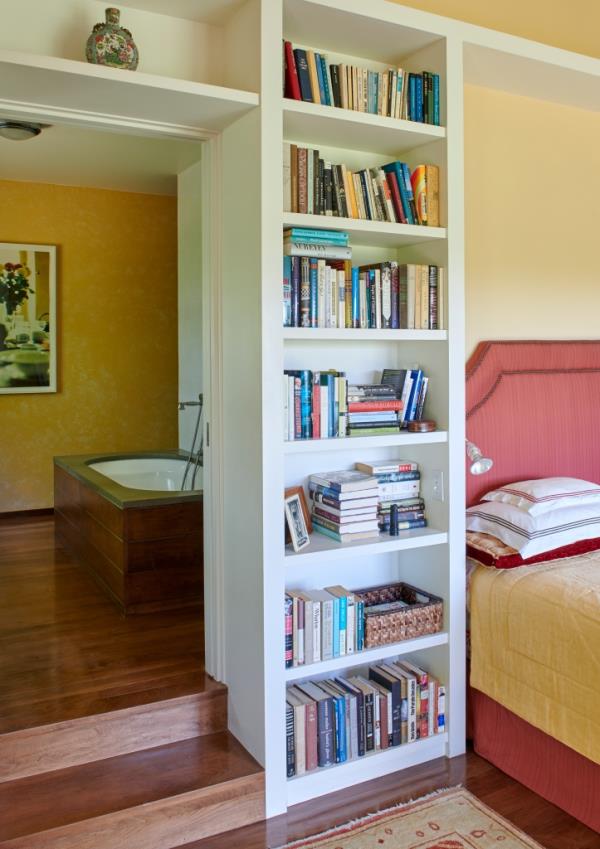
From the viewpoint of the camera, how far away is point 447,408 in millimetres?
2783

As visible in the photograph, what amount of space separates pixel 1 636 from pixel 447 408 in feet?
6.72

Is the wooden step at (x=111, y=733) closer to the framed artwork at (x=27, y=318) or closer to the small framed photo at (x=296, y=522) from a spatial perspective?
the small framed photo at (x=296, y=522)

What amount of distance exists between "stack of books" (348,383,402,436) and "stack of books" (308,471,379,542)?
175 millimetres

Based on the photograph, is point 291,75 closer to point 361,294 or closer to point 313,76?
point 313,76

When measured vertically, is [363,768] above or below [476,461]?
below

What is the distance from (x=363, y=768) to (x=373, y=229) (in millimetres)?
1822

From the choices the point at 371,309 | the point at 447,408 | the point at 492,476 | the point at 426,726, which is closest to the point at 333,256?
the point at 371,309

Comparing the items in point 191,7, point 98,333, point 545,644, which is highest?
point 191,7

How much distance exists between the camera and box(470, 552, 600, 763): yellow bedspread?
2309 mm

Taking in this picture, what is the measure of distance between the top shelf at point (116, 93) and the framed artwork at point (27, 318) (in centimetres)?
343

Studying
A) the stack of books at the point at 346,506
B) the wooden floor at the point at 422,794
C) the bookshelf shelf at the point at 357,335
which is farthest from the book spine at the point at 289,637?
the bookshelf shelf at the point at 357,335

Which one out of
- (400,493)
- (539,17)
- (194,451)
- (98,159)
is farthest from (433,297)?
(98,159)

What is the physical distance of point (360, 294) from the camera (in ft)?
8.79

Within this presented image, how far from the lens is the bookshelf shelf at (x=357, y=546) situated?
252 cm
